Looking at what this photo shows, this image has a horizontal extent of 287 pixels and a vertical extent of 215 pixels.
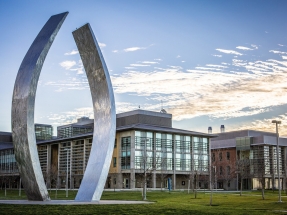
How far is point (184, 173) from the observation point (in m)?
81.5

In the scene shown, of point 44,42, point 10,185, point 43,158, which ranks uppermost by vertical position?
point 44,42

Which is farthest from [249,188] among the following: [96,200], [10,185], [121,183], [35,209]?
[35,209]

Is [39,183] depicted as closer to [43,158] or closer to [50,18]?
[50,18]

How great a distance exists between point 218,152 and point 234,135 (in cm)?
861

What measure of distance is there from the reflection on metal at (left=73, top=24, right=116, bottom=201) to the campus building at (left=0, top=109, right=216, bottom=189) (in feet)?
146

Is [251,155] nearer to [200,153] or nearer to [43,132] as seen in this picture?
[200,153]

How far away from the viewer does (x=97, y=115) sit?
88.2ft

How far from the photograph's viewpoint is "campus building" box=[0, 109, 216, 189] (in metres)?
75.9

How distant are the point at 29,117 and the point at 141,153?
173ft

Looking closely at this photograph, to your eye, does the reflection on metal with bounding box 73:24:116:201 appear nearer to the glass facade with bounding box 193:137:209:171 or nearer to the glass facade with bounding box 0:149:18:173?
the glass facade with bounding box 193:137:209:171

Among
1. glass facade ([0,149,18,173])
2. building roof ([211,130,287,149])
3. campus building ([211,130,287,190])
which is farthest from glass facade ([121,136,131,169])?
glass facade ([0,149,18,173])

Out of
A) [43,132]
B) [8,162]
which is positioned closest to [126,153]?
[8,162]

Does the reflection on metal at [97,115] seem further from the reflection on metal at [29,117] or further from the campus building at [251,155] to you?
the campus building at [251,155]

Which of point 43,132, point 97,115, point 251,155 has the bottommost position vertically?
point 251,155
